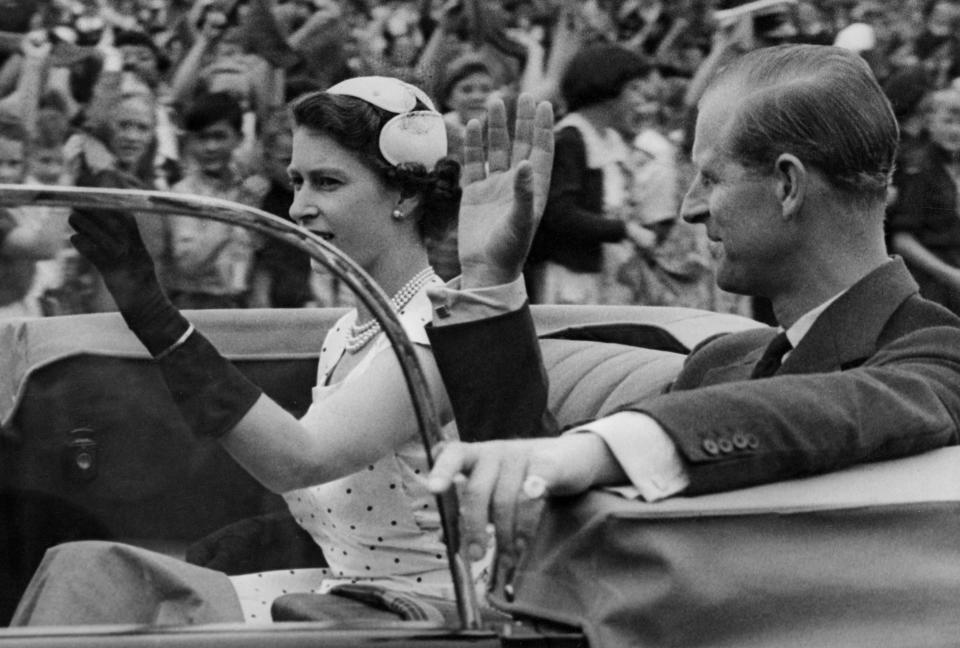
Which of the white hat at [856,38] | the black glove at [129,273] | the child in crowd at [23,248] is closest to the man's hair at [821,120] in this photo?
the black glove at [129,273]

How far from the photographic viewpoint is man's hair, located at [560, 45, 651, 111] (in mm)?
5262

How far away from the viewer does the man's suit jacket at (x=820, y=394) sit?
5.33 ft

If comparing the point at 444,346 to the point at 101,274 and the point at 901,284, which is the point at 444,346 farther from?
the point at 901,284

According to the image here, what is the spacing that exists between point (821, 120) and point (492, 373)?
49 cm

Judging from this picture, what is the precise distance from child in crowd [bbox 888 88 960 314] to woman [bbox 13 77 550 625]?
12.8ft

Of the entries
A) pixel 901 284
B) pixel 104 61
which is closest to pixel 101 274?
pixel 901 284

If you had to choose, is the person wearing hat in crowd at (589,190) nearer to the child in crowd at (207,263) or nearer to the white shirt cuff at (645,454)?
the child in crowd at (207,263)

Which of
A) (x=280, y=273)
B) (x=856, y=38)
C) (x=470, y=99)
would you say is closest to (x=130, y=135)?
(x=470, y=99)

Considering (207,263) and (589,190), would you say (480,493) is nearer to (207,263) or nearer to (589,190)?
(207,263)

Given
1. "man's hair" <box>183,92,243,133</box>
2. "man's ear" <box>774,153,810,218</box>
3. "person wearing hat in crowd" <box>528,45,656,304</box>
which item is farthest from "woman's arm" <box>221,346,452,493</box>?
"person wearing hat in crowd" <box>528,45,656,304</box>

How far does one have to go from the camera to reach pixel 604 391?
2.84 metres

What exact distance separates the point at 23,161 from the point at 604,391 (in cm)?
171

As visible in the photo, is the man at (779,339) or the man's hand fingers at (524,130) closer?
the man at (779,339)

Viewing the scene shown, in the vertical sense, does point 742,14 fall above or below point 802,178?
below
